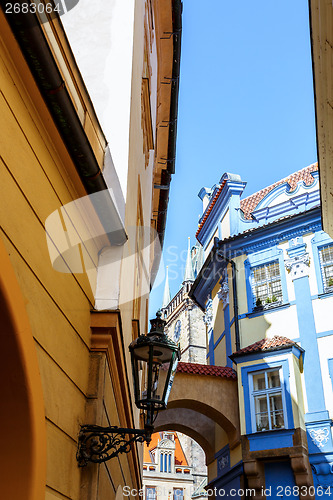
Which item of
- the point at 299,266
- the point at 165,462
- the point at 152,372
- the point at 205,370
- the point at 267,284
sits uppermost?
the point at 299,266

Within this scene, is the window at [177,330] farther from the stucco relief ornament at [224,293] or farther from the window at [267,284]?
the window at [267,284]

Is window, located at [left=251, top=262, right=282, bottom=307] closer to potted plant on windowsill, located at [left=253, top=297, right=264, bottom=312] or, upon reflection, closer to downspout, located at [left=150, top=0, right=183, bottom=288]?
potted plant on windowsill, located at [left=253, top=297, right=264, bottom=312]

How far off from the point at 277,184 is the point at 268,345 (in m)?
6.72

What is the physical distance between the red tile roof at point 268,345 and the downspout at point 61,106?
1151 centimetres

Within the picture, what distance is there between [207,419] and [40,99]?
15818mm

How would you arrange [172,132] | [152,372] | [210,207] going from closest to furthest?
1. [152,372]
2. [172,132]
3. [210,207]

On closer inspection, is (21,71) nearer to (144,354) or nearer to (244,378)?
(144,354)

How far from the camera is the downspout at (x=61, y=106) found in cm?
271

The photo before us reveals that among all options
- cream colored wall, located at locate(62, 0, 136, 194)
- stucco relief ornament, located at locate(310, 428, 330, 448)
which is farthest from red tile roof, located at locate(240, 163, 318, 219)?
cream colored wall, located at locate(62, 0, 136, 194)

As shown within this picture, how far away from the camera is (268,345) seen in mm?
15305

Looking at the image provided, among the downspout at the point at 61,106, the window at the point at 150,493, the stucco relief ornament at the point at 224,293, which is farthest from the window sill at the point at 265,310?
the window at the point at 150,493

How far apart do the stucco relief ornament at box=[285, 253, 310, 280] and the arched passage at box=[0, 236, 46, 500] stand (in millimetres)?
14395

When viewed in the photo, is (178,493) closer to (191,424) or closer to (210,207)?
(191,424)

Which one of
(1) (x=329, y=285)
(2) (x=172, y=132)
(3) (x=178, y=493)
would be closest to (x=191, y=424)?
(1) (x=329, y=285)
